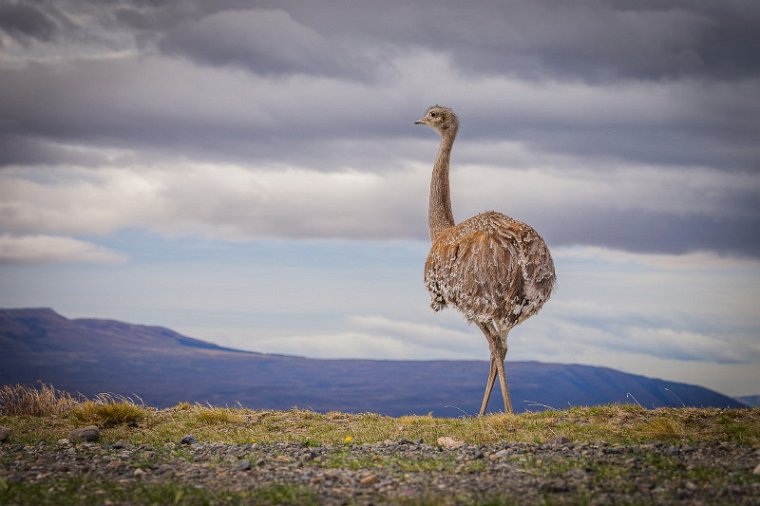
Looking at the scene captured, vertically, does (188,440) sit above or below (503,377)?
below

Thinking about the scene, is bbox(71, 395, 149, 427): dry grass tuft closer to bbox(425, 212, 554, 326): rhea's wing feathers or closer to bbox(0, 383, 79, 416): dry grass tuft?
bbox(0, 383, 79, 416): dry grass tuft

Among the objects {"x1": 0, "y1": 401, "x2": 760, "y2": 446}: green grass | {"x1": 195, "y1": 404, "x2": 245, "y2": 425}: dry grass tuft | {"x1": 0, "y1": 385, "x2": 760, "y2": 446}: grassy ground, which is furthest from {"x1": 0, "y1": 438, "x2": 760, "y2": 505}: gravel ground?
{"x1": 195, "y1": 404, "x2": 245, "y2": 425}: dry grass tuft

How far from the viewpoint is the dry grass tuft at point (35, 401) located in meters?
22.4

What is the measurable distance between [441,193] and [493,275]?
4962mm

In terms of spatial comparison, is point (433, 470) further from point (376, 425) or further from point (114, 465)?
point (376, 425)

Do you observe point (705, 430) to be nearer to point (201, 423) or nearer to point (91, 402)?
point (201, 423)

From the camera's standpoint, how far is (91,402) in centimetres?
2050

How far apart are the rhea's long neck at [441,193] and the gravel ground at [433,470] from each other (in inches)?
341

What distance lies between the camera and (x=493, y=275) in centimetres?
1848

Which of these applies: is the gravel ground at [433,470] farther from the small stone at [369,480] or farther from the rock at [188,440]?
the rock at [188,440]

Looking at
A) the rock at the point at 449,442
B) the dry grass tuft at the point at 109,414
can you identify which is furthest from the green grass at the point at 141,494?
the dry grass tuft at the point at 109,414

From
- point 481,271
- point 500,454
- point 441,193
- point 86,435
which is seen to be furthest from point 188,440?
point 441,193

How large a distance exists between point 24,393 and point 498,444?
46.4 feet

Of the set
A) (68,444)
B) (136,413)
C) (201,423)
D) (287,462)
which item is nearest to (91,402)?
(136,413)
